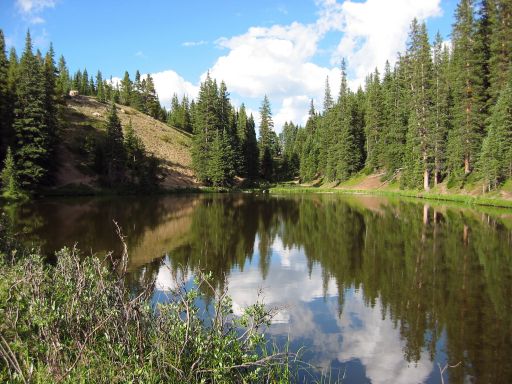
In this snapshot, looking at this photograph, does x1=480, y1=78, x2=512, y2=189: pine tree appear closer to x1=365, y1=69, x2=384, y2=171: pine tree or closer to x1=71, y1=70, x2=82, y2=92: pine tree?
x1=365, y1=69, x2=384, y2=171: pine tree

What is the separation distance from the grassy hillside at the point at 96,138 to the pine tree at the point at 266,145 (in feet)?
61.6

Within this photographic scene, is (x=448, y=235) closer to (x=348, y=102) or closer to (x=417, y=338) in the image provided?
(x=417, y=338)

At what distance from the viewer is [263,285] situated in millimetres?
14508

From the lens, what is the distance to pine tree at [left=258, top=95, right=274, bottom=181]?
343ft

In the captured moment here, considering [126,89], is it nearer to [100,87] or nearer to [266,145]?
[100,87]

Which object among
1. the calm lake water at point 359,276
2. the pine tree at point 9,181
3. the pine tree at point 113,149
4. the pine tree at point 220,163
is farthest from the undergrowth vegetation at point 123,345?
the pine tree at point 220,163

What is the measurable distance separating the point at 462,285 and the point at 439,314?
3380 millimetres

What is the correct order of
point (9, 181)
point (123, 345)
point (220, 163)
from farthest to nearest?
1. point (220, 163)
2. point (9, 181)
3. point (123, 345)

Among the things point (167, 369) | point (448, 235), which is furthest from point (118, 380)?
point (448, 235)

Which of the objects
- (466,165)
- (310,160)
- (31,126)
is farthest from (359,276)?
(310,160)

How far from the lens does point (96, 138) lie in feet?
241

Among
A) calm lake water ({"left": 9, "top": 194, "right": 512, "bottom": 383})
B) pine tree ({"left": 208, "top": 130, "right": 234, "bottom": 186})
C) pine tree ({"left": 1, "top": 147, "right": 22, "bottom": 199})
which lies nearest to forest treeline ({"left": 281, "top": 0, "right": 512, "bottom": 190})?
calm lake water ({"left": 9, "top": 194, "right": 512, "bottom": 383})

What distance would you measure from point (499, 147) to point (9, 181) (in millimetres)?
50031

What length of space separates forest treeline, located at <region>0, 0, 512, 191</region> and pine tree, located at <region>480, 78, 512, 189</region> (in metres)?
0.10
